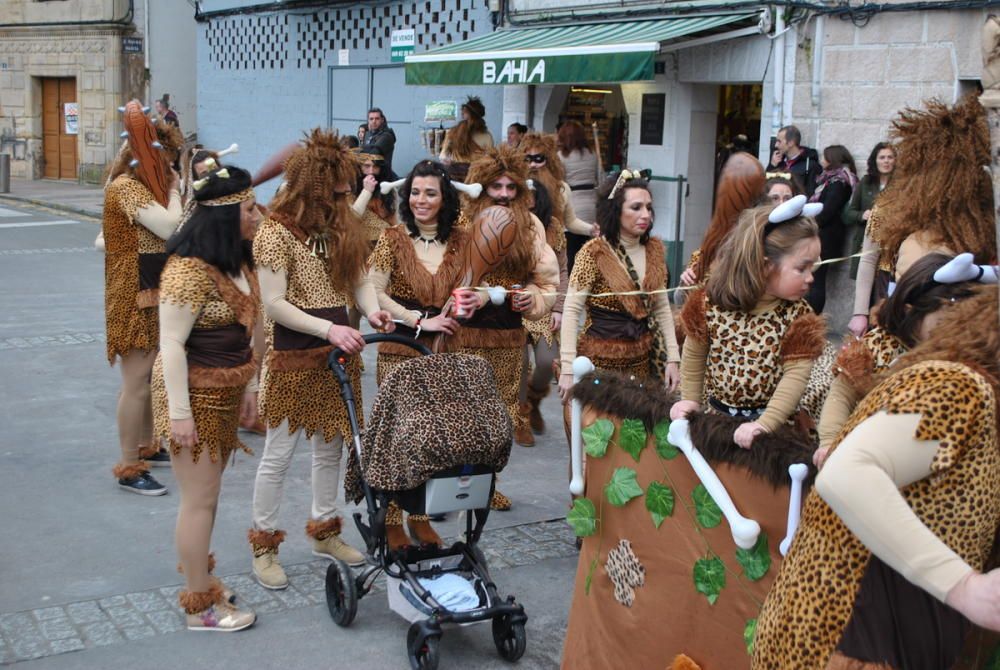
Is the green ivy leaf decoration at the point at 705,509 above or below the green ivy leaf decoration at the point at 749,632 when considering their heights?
above

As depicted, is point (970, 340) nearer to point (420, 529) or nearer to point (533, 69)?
point (420, 529)

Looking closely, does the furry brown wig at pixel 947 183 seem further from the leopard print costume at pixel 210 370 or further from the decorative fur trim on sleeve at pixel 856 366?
the leopard print costume at pixel 210 370

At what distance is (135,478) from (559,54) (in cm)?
766

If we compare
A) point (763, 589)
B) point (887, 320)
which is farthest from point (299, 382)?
point (887, 320)

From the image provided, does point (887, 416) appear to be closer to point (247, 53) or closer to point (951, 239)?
point (951, 239)

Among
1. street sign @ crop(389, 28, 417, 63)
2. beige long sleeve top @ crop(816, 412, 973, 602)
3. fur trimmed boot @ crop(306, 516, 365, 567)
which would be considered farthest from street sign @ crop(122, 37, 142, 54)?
beige long sleeve top @ crop(816, 412, 973, 602)

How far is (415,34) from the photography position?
17641 millimetres

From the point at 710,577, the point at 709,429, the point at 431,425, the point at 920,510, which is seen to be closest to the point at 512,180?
the point at 431,425

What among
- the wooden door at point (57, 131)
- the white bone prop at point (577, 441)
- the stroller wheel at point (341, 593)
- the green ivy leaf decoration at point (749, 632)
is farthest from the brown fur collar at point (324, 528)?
the wooden door at point (57, 131)

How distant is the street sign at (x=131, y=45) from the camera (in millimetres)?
26581

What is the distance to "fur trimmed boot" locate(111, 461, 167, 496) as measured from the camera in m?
6.47

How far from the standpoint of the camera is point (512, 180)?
6469mm

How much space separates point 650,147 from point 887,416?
11.5m

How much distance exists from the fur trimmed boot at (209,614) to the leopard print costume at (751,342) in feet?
7.15
